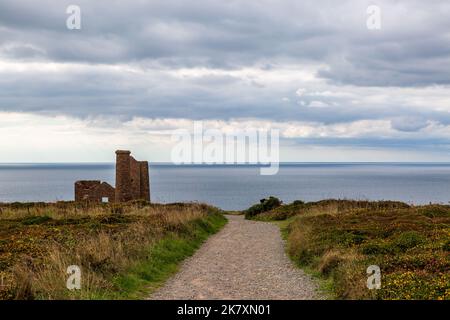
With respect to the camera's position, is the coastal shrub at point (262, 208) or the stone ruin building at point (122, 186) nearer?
the stone ruin building at point (122, 186)

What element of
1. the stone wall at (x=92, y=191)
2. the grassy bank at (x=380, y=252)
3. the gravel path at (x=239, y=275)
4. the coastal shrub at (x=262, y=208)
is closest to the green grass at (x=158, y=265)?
the gravel path at (x=239, y=275)

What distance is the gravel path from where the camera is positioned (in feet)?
39.6

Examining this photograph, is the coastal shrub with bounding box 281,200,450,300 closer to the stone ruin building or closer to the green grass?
the green grass

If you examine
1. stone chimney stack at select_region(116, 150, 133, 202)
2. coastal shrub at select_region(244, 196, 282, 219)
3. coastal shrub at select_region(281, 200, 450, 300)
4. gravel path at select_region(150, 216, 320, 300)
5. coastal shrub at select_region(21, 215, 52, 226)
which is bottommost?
coastal shrub at select_region(244, 196, 282, 219)

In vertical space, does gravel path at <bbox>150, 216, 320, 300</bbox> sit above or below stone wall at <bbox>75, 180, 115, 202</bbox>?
below

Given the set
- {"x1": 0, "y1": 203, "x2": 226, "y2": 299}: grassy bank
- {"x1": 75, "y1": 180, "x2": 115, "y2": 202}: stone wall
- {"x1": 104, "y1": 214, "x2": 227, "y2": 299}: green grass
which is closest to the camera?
{"x1": 0, "y1": 203, "x2": 226, "y2": 299}: grassy bank

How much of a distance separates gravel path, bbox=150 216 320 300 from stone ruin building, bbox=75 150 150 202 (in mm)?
17359

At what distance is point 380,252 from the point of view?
15.1 metres

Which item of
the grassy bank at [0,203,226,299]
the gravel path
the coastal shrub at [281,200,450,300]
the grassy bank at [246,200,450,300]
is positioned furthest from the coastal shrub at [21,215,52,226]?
the coastal shrub at [281,200,450,300]

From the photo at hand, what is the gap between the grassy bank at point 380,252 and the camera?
10586mm

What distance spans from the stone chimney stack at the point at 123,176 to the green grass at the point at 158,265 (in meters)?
15.0

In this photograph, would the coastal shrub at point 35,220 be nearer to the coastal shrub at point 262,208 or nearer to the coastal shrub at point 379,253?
the coastal shrub at point 379,253

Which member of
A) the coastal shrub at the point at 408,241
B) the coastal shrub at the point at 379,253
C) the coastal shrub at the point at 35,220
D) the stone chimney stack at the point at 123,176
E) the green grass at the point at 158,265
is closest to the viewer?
the coastal shrub at the point at 379,253

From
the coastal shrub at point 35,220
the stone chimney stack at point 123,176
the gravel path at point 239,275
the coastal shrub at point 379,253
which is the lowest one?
→ the gravel path at point 239,275
